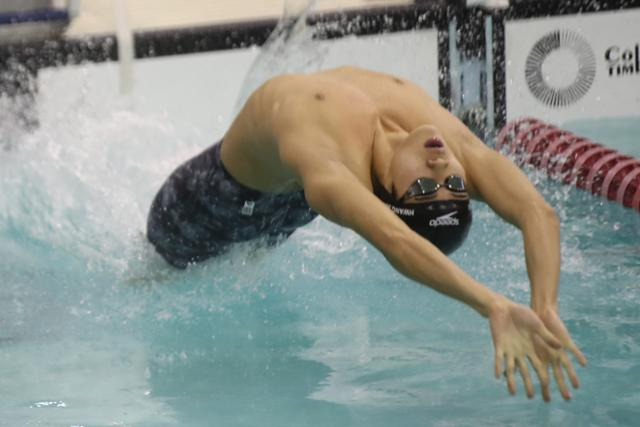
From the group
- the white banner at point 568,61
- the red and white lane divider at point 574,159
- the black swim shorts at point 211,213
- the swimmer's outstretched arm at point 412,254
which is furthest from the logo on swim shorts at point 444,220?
the white banner at point 568,61

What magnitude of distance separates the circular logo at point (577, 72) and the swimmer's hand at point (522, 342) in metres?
4.00

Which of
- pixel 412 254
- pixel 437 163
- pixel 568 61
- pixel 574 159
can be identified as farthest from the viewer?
pixel 568 61

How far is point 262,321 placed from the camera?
11.5 feet

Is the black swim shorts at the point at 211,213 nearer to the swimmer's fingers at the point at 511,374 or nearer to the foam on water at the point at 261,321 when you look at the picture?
the foam on water at the point at 261,321

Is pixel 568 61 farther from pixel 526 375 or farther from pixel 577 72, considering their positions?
pixel 526 375

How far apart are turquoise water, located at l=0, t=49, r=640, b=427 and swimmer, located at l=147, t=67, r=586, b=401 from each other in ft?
1.02

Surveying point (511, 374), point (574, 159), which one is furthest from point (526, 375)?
point (574, 159)

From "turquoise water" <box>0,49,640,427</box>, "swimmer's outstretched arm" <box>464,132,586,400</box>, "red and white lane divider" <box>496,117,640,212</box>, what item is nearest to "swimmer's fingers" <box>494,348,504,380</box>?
"swimmer's outstretched arm" <box>464,132,586,400</box>

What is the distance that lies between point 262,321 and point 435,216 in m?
1.09

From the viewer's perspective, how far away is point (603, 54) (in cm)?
593

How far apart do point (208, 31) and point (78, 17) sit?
0.69 m

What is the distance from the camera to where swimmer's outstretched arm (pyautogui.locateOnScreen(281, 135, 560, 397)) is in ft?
6.87

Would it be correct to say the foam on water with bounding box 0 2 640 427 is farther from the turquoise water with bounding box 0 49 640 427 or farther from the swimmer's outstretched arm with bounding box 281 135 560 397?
the swimmer's outstretched arm with bounding box 281 135 560 397

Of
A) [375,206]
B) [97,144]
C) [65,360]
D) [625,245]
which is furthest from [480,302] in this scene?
[97,144]
